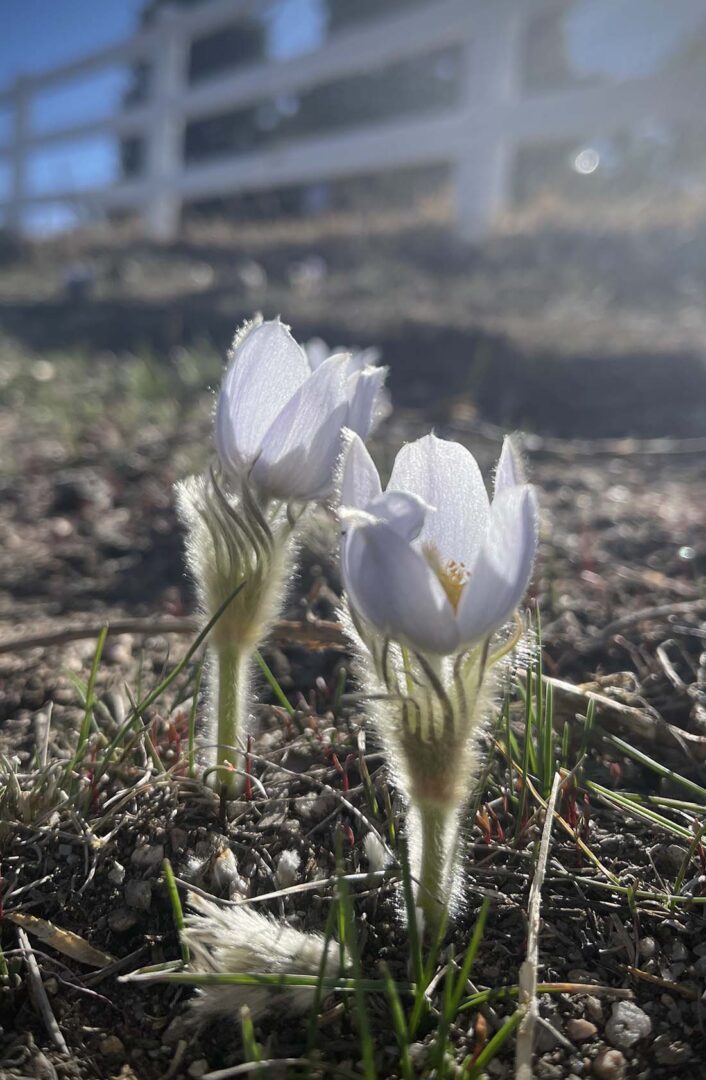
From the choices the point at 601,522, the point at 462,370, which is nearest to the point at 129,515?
the point at 601,522

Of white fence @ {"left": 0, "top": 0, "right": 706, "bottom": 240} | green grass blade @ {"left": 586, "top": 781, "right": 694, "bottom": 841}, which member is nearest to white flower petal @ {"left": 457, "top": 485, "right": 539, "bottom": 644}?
green grass blade @ {"left": 586, "top": 781, "right": 694, "bottom": 841}

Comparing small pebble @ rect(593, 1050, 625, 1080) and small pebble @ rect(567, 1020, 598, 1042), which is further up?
small pebble @ rect(567, 1020, 598, 1042)

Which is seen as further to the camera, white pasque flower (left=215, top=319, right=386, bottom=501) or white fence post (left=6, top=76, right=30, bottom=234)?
white fence post (left=6, top=76, right=30, bottom=234)

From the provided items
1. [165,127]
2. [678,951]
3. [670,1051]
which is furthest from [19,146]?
[670,1051]

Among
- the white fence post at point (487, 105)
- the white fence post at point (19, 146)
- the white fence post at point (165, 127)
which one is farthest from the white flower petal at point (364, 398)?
the white fence post at point (19, 146)

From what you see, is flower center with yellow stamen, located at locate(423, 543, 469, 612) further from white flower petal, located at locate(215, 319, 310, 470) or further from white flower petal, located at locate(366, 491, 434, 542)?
white flower petal, located at locate(215, 319, 310, 470)

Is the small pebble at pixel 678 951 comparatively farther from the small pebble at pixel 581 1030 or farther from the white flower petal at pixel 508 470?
the white flower petal at pixel 508 470
